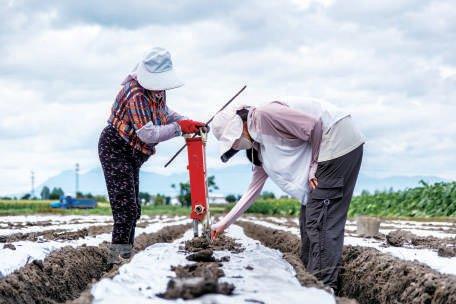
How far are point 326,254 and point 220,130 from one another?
3.78 ft

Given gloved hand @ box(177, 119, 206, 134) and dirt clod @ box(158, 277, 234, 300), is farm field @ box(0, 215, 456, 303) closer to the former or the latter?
dirt clod @ box(158, 277, 234, 300)

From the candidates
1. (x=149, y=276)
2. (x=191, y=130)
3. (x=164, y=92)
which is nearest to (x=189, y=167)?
(x=191, y=130)

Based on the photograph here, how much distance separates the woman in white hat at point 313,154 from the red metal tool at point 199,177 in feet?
2.14

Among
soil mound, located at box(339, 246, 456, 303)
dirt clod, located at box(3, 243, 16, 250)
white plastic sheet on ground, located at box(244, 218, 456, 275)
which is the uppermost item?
dirt clod, located at box(3, 243, 16, 250)

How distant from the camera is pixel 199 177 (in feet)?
18.3

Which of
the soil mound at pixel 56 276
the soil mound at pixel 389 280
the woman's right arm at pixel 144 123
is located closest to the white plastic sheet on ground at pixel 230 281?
the soil mound at pixel 56 276

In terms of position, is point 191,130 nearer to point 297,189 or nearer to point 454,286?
point 297,189

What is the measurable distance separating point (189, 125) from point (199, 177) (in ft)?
1.44

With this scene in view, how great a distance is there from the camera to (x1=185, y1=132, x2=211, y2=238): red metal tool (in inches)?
219

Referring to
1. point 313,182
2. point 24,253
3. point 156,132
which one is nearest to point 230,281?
Result: point 313,182

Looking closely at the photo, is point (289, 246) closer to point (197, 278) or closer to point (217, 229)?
point (217, 229)

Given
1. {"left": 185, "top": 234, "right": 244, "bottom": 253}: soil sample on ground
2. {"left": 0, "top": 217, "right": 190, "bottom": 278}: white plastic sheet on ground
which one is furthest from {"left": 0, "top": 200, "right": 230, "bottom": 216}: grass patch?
{"left": 185, "top": 234, "right": 244, "bottom": 253}: soil sample on ground

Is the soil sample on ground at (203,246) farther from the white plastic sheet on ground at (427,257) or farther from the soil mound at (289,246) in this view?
the white plastic sheet on ground at (427,257)

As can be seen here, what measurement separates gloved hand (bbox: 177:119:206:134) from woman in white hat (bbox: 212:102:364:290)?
2.17 feet
